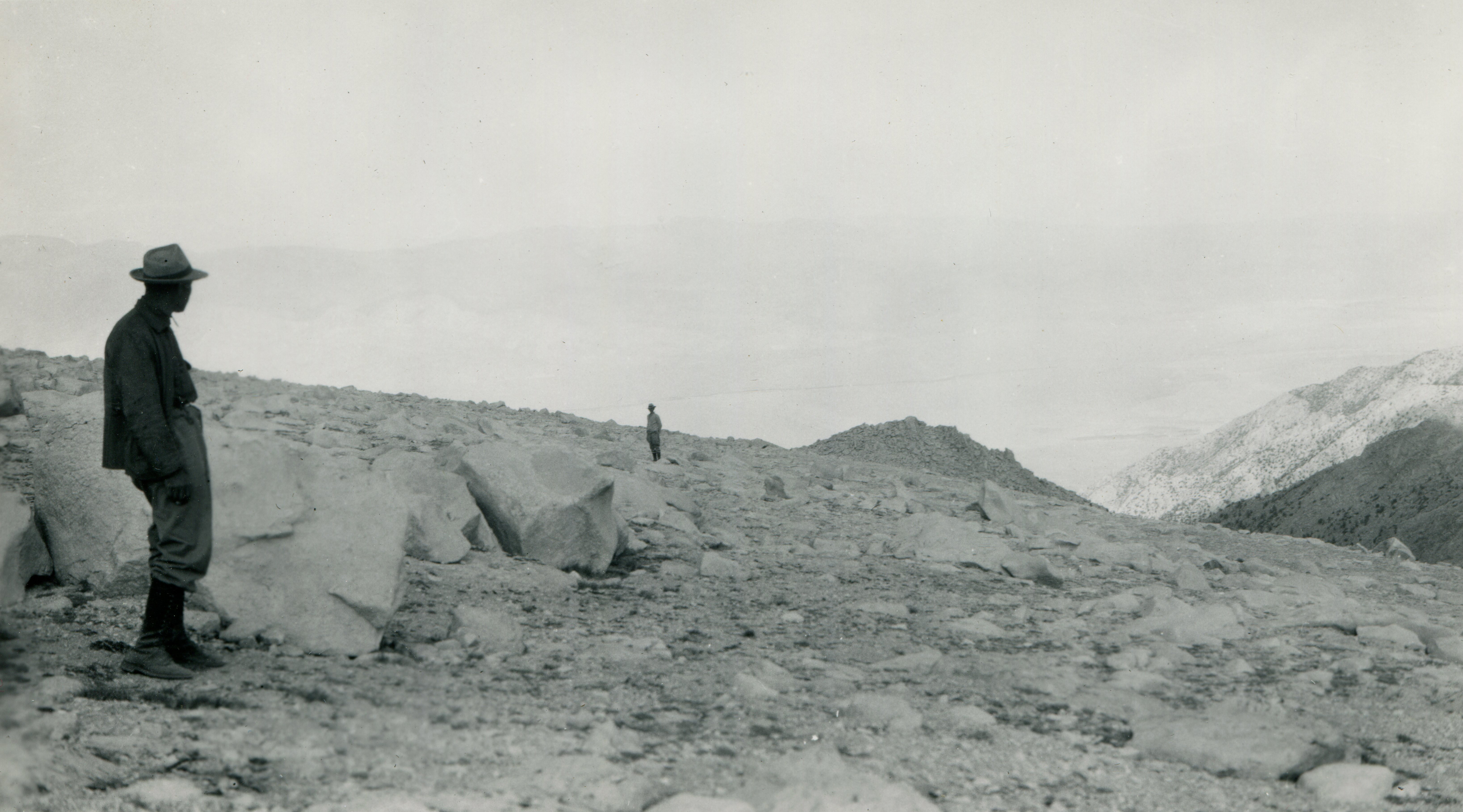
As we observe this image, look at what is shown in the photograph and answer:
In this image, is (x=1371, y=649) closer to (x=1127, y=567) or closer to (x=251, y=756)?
(x=1127, y=567)

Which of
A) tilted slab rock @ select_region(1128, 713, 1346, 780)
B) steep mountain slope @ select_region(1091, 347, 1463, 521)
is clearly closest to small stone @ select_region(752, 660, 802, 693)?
tilted slab rock @ select_region(1128, 713, 1346, 780)

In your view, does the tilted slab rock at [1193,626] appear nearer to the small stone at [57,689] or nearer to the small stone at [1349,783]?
the small stone at [1349,783]

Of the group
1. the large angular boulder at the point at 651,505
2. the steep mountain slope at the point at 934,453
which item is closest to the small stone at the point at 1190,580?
the large angular boulder at the point at 651,505

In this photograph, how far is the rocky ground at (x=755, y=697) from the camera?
3279 mm

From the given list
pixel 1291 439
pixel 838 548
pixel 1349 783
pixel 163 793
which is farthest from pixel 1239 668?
pixel 1291 439

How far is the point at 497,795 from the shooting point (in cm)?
320

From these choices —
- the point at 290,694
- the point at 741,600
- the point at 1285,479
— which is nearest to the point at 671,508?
the point at 741,600

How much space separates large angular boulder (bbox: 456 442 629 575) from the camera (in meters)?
6.34

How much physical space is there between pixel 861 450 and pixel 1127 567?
13433 mm

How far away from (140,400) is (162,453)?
0.70 feet

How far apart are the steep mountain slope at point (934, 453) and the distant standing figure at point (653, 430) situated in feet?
20.4

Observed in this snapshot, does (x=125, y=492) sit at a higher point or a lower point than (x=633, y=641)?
higher

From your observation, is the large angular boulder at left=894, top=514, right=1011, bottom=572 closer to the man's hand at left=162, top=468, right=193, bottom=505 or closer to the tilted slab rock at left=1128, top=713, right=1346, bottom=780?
the tilted slab rock at left=1128, top=713, right=1346, bottom=780

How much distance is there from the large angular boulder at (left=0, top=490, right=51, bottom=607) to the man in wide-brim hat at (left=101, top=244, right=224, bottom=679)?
92 centimetres
